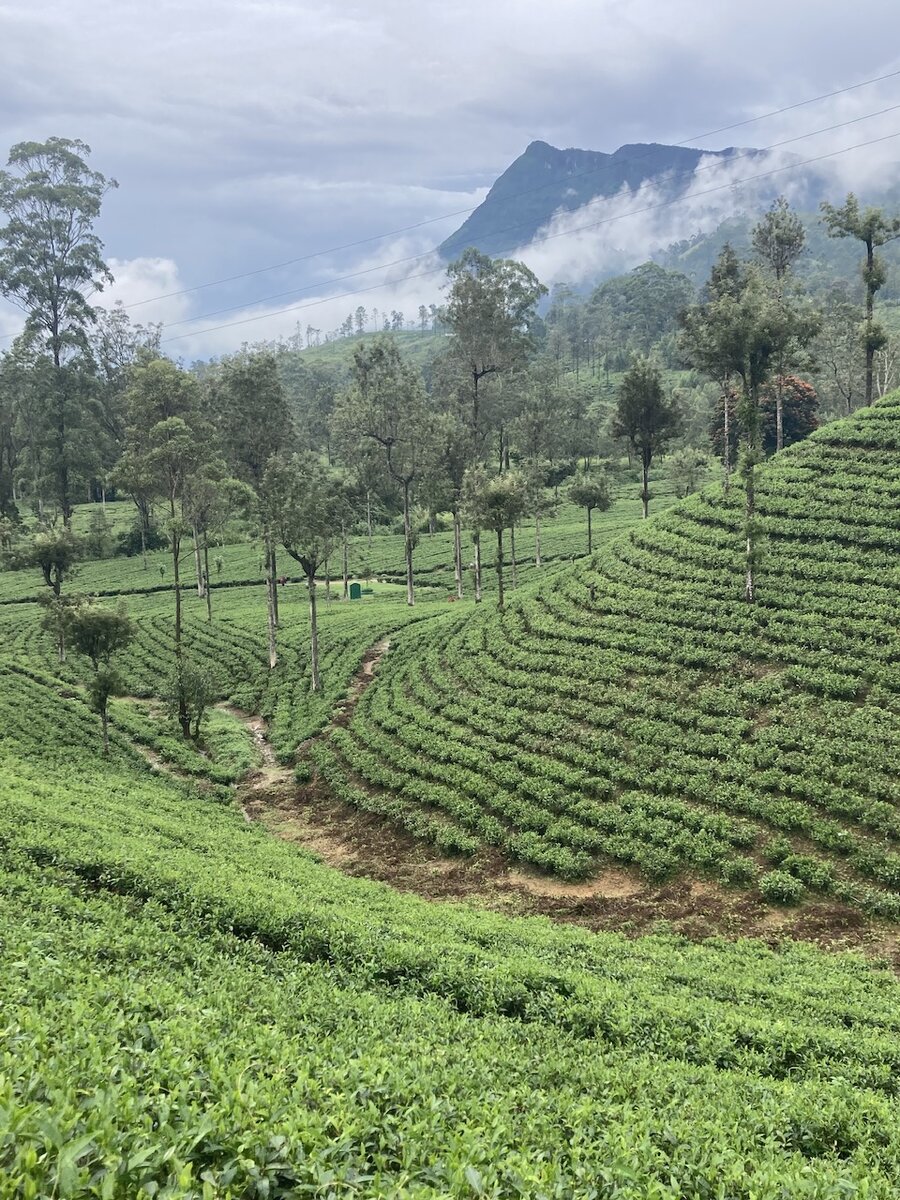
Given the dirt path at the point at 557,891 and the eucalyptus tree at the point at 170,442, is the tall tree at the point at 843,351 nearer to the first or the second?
the eucalyptus tree at the point at 170,442

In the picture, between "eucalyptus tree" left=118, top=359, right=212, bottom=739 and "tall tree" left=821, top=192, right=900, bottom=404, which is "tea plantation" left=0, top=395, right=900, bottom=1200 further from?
"eucalyptus tree" left=118, top=359, right=212, bottom=739

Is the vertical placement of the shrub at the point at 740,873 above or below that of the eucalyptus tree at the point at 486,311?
below

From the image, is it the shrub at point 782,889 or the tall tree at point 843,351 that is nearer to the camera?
the shrub at point 782,889

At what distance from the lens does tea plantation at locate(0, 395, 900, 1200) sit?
5.11m

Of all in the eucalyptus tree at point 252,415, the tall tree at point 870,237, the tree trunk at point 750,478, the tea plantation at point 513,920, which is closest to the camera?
the tea plantation at point 513,920

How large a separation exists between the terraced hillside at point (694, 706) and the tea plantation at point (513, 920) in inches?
4.4

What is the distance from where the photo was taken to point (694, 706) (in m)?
22.9

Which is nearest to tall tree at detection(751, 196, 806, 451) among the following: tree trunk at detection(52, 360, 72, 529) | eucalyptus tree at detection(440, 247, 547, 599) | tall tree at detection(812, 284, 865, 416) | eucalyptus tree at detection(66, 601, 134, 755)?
tall tree at detection(812, 284, 865, 416)

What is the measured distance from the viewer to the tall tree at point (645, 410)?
1993 inches

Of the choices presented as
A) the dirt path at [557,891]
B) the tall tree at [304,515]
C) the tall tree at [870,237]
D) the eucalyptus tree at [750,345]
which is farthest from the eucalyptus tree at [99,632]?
the tall tree at [870,237]

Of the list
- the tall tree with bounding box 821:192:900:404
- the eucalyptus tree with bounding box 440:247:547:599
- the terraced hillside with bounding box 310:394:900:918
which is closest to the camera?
the terraced hillside with bounding box 310:394:900:918

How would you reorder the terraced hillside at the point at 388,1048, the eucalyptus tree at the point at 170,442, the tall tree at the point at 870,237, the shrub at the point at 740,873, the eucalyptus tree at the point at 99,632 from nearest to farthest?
the terraced hillside at the point at 388,1048 → the shrub at the point at 740,873 → the eucalyptus tree at the point at 99,632 → the eucalyptus tree at the point at 170,442 → the tall tree at the point at 870,237

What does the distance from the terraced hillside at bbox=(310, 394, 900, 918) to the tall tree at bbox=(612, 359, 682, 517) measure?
16400mm

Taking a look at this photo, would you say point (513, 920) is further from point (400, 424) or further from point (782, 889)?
point (400, 424)
